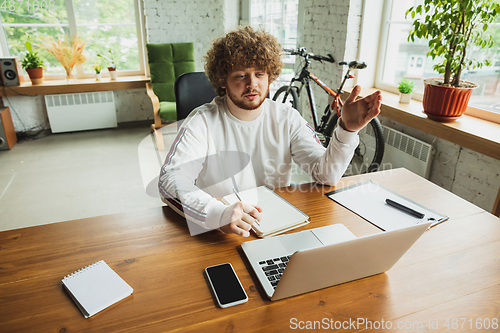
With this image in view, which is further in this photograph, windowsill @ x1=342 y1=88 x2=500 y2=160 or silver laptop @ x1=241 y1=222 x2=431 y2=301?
windowsill @ x1=342 y1=88 x2=500 y2=160

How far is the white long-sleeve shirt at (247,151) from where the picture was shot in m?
1.23

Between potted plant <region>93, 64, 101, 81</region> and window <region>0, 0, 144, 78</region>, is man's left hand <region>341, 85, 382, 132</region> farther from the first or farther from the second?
window <region>0, 0, 144, 78</region>

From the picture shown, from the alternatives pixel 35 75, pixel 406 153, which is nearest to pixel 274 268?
pixel 406 153

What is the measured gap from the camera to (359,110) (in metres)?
1.13

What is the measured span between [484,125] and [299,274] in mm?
1973

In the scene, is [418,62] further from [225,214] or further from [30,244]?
[30,244]

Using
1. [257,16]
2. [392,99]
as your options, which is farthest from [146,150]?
[392,99]

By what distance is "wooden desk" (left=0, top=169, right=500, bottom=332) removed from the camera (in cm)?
70

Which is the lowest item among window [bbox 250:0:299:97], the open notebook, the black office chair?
the open notebook

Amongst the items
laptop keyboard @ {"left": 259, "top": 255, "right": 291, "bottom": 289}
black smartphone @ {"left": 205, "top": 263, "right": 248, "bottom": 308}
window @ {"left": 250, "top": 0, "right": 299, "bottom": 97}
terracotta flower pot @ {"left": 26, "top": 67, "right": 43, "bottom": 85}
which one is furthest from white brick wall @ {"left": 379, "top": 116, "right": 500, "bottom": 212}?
terracotta flower pot @ {"left": 26, "top": 67, "right": 43, "bottom": 85}

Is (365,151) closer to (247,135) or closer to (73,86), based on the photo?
(247,135)

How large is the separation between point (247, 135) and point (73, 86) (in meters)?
3.56

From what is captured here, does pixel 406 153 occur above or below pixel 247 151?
below

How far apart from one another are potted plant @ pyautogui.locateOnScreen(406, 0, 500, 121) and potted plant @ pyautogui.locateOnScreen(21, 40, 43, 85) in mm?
3966
